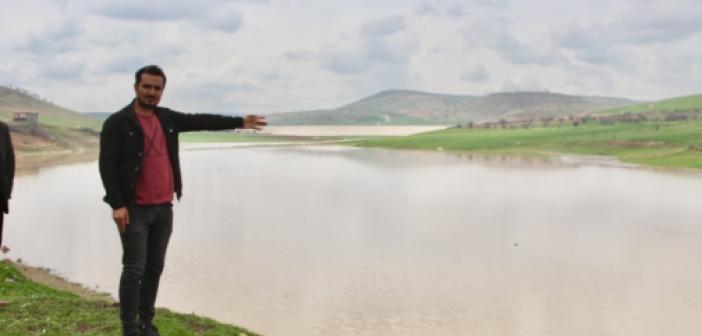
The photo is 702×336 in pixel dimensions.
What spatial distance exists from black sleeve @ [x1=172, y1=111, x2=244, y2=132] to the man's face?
0.57 m

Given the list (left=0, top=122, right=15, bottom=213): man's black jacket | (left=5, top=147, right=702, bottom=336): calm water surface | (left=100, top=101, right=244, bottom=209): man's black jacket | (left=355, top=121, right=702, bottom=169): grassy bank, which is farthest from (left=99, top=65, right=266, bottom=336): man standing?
(left=355, top=121, right=702, bottom=169): grassy bank

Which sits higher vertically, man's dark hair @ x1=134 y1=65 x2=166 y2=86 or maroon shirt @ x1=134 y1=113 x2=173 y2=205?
man's dark hair @ x1=134 y1=65 x2=166 y2=86

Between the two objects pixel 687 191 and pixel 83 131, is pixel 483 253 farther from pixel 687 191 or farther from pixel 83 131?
pixel 83 131

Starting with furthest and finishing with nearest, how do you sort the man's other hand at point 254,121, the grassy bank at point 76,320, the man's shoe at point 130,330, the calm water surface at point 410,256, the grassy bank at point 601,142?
the grassy bank at point 601,142 < the calm water surface at point 410,256 < the grassy bank at point 76,320 < the man's other hand at point 254,121 < the man's shoe at point 130,330

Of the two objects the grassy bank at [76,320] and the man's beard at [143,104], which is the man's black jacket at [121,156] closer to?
the man's beard at [143,104]

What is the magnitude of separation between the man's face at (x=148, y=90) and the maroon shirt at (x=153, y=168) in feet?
0.55

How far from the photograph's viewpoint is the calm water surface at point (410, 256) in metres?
18.8

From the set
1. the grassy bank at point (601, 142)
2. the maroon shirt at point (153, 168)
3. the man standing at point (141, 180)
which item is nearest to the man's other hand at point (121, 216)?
the man standing at point (141, 180)

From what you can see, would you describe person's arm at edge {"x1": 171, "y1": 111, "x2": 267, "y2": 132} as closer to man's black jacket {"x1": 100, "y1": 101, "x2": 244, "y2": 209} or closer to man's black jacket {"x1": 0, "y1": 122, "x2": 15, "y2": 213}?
man's black jacket {"x1": 100, "y1": 101, "x2": 244, "y2": 209}

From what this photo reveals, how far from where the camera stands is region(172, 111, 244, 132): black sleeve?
797 cm

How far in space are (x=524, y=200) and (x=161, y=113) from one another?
4241 centimetres

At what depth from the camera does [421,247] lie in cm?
2898

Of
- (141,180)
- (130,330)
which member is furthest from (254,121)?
(130,330)

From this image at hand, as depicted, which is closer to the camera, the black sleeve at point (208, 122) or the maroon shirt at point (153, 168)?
the maroon shirt at point (153, 168)
